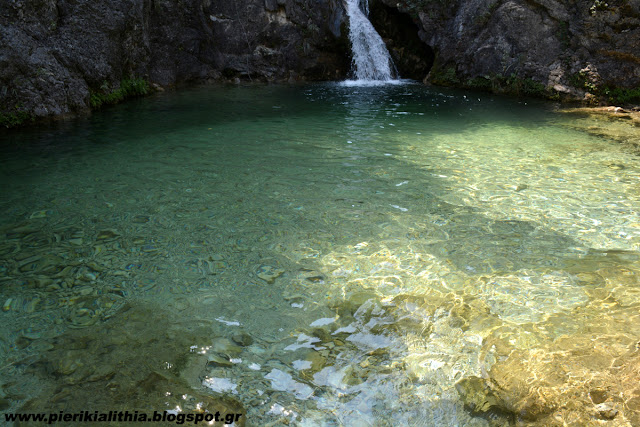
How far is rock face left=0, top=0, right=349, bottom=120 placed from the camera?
30.2ft

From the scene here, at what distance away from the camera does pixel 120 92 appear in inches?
474

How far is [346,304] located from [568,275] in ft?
6.75

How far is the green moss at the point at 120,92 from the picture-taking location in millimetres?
10947

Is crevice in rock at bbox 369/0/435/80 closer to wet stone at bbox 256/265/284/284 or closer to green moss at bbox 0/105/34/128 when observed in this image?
green moss at bbox 0/105/34/128

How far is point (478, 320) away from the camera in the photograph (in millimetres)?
3197

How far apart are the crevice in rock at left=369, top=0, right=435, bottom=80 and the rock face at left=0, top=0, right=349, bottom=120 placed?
1757 mm

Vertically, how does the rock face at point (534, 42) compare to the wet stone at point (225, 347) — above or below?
above

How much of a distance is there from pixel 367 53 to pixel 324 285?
51.7 feet

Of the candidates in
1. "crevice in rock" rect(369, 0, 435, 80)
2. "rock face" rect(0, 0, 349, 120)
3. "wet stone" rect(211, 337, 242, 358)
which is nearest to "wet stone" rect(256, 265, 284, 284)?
"wet stone" rect(211, 337, 242, 358)

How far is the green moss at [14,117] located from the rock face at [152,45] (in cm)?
6

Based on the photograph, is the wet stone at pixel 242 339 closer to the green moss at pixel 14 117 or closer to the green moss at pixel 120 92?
the green moss at pixel 14 117

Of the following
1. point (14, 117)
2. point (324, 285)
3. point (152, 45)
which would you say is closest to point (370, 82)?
point (152, 45)

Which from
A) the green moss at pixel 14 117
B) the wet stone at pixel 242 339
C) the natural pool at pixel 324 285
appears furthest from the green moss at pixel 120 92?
the wet stone at pixel 242 339

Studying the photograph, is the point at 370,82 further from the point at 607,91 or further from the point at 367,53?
the point at 607,91
